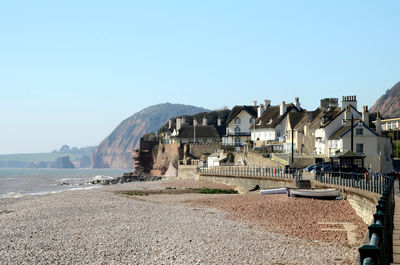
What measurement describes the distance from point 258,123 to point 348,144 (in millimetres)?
44250

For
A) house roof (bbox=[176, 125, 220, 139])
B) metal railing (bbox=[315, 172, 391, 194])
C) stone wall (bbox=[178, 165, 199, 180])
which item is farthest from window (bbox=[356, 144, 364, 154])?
house roof (bbox=[176, 125, 220, 139])

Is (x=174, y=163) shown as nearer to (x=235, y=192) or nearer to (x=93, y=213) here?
(x=235, y=192)

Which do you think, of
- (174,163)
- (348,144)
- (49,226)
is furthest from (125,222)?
(174,163)

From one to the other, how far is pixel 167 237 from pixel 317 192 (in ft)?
50.4

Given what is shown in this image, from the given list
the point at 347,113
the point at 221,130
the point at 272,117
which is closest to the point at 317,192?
the point at 347,113

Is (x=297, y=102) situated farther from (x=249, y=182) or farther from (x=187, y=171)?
(x=249, y=182)

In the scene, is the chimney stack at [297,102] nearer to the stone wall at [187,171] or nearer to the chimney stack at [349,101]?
the stone wall at [187,171]

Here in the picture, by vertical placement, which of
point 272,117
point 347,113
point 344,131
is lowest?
point 344,131

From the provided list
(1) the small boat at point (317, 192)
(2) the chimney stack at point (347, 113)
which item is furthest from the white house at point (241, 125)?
(1) the small boat at point (317, 192)

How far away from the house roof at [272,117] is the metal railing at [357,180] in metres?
51.7

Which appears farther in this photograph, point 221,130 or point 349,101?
point 221,130

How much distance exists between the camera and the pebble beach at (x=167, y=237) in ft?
64.4

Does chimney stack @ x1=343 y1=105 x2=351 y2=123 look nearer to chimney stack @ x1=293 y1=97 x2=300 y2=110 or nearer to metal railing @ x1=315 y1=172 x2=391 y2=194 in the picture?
metal railing @ x1=315 y1=172 x2=391 y2=194

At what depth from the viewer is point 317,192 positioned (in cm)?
3653
